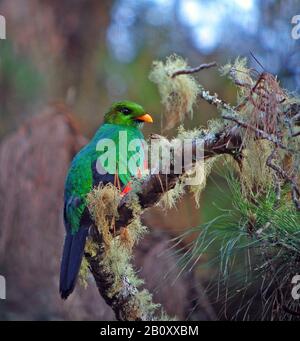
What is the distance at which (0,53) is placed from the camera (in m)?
5.12

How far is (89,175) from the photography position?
119 inches

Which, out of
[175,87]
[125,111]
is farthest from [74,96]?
[175,87]

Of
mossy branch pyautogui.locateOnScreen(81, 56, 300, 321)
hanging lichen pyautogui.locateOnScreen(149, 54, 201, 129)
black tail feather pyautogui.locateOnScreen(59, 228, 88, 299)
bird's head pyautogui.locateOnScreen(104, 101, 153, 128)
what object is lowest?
black tail feather pyautogui.locateOnScreen(59, 228, 88, 299)

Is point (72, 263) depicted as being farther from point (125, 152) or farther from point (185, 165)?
point (185, 165)

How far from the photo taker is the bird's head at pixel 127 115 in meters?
3.39

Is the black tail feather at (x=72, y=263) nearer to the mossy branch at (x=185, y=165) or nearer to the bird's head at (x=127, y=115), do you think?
the mossy branch at (x=185, y=165)

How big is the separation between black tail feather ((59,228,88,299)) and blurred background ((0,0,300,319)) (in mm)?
777

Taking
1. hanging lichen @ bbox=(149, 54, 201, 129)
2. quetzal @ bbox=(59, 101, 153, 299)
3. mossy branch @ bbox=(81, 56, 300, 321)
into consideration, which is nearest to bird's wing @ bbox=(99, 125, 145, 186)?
quetzal @ bbox=(59, 101, 153, 299)

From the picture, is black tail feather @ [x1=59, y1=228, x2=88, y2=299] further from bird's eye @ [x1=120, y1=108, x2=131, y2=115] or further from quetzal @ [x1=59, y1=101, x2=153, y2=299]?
bird's eye @ [x1=120, y1=108, x2=131, y2=115]

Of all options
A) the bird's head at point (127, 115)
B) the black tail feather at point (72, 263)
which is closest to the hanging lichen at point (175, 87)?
the black tail feather at point (72, 263)

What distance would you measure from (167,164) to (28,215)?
2156 millimetres

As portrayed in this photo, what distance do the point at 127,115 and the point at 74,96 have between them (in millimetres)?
1899

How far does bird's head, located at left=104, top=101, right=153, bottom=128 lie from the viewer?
339 cm

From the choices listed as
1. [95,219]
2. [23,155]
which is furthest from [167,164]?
[23,155]
